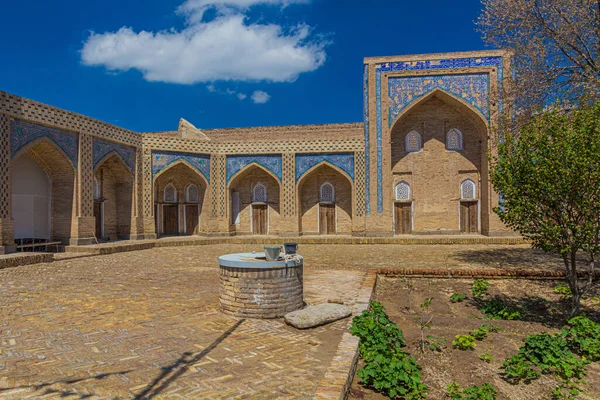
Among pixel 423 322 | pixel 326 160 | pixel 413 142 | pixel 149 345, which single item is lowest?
pixel 423 322

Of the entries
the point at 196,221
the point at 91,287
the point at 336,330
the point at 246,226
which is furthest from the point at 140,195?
the point at 336,330

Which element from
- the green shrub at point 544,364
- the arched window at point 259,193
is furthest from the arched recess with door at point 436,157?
the green shrub at point 544,364

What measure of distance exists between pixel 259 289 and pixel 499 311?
14.4 feet

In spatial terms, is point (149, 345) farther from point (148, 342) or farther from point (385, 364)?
point (385, 364)

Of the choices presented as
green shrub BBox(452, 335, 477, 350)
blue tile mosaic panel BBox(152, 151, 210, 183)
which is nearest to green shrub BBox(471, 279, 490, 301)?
green shrub BBox(452, 335, 477, 350)

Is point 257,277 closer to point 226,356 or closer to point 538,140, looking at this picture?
point 226,356

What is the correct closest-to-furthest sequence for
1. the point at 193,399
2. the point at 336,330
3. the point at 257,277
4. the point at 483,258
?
the point at 193,399, the point at 336,330, the point at 257,277, the point at 483,258

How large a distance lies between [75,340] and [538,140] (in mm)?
7123

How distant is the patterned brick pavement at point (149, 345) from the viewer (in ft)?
10.7

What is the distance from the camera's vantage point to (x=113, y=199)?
59.1 feet

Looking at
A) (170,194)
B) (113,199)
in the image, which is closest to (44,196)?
(113,199)

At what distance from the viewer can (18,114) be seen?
1266 cm

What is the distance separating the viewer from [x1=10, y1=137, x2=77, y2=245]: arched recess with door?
47.0ft

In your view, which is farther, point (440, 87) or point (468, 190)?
point (468, 190)
